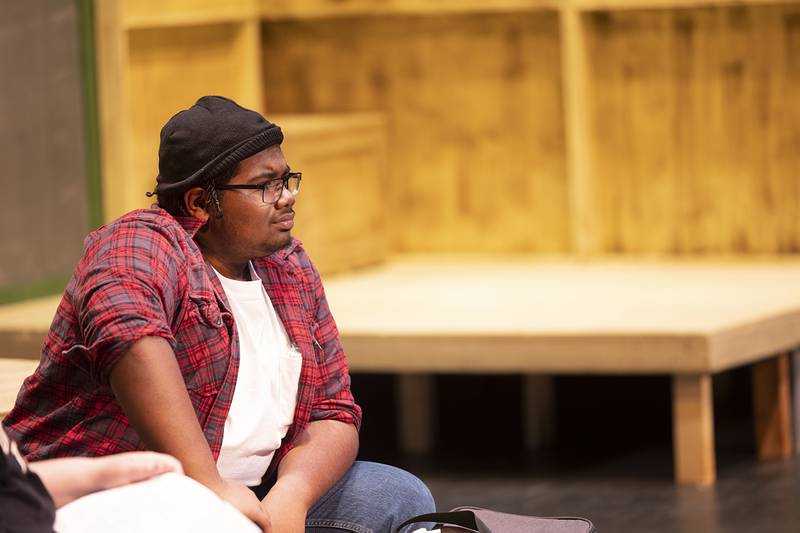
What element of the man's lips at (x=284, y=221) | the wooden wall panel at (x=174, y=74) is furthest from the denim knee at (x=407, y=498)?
the wooden wall panel at (x=174, y=74)

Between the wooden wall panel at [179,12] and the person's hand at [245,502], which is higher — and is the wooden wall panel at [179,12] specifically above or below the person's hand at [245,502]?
above

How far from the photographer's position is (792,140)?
Result: 16.6 feet

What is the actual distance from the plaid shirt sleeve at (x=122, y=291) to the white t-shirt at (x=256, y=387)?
172mm

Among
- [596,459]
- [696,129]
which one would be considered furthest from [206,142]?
[696,129]

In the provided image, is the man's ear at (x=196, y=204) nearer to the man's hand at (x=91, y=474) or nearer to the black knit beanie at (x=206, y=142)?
the black knit beanie at (x=206, y=142)

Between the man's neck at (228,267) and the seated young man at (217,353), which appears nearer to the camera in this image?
the seated young man at (217,353)

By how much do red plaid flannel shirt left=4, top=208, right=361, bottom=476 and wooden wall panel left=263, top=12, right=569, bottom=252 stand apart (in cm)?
329

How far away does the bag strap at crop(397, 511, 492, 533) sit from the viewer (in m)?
2.22

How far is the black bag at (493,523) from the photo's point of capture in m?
2.22

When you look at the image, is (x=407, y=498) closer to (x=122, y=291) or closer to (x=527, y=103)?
(x=122, y=291)

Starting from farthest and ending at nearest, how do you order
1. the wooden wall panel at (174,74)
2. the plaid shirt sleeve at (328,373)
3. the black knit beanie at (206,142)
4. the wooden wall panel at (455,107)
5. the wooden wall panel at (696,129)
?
the wooden wall panel at (455,107), the wooden wall panel at (696,129), the wooden wall panel at (174,74), the plaid shirt sleeve at (328,373), the black knit beanie at (206,142)

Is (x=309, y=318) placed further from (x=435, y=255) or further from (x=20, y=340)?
(x=435, y=255)

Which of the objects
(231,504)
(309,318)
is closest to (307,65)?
(309,318)

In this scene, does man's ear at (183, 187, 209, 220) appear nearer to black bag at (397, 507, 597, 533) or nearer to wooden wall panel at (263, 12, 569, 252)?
black bag at (397, 507, 597, 533)
